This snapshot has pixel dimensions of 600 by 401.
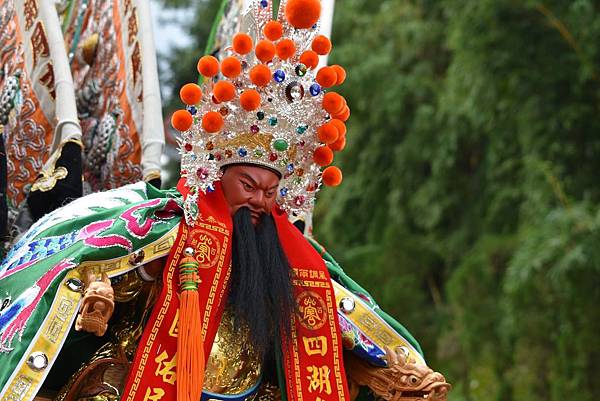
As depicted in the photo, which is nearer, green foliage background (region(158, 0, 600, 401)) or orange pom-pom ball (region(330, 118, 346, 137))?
orange pom-pom ball (region(330, 118, 346, 137))

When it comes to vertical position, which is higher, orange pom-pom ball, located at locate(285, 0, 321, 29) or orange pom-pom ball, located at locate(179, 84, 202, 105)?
orange pom-pom ball, located at locate(285, 0, 321, 29)

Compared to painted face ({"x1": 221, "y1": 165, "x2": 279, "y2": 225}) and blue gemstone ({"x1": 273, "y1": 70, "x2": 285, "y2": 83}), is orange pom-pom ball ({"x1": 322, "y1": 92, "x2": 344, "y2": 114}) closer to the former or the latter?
blue gemstone ({"x1": 273, "y1": 70, "x2": 285, "y2": 83})

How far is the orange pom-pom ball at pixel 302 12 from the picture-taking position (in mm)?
3559

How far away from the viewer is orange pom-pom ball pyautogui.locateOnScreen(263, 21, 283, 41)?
360cm

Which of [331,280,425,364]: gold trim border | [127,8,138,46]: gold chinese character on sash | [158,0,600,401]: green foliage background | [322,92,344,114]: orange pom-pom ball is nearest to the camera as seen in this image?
[322,92,344,114]: orange pom-pom ball

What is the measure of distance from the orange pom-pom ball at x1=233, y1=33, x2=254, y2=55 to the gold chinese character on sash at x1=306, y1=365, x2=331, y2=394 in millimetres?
1067

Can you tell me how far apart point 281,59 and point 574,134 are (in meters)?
4.28

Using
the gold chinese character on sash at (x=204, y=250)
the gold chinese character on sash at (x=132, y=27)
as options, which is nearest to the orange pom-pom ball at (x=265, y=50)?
the gold chinese character on sash at (x=204, y=250)

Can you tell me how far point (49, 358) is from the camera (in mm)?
3303

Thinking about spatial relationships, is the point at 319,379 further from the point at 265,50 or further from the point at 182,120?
the point at 265,50

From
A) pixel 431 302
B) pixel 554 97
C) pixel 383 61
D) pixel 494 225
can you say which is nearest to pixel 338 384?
pixel 554 97

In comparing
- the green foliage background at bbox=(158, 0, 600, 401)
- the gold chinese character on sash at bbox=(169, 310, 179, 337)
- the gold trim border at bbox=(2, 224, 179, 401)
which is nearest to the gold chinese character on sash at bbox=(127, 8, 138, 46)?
the gold trim border at bbox=(2, 224, 179, 401)

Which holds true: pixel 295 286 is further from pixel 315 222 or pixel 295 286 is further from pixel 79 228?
pixel 315 222

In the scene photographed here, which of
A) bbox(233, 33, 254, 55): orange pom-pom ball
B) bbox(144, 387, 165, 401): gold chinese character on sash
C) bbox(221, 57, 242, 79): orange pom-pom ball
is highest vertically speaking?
bbox(233, 33, 254, 55): orange pom-pom ball
